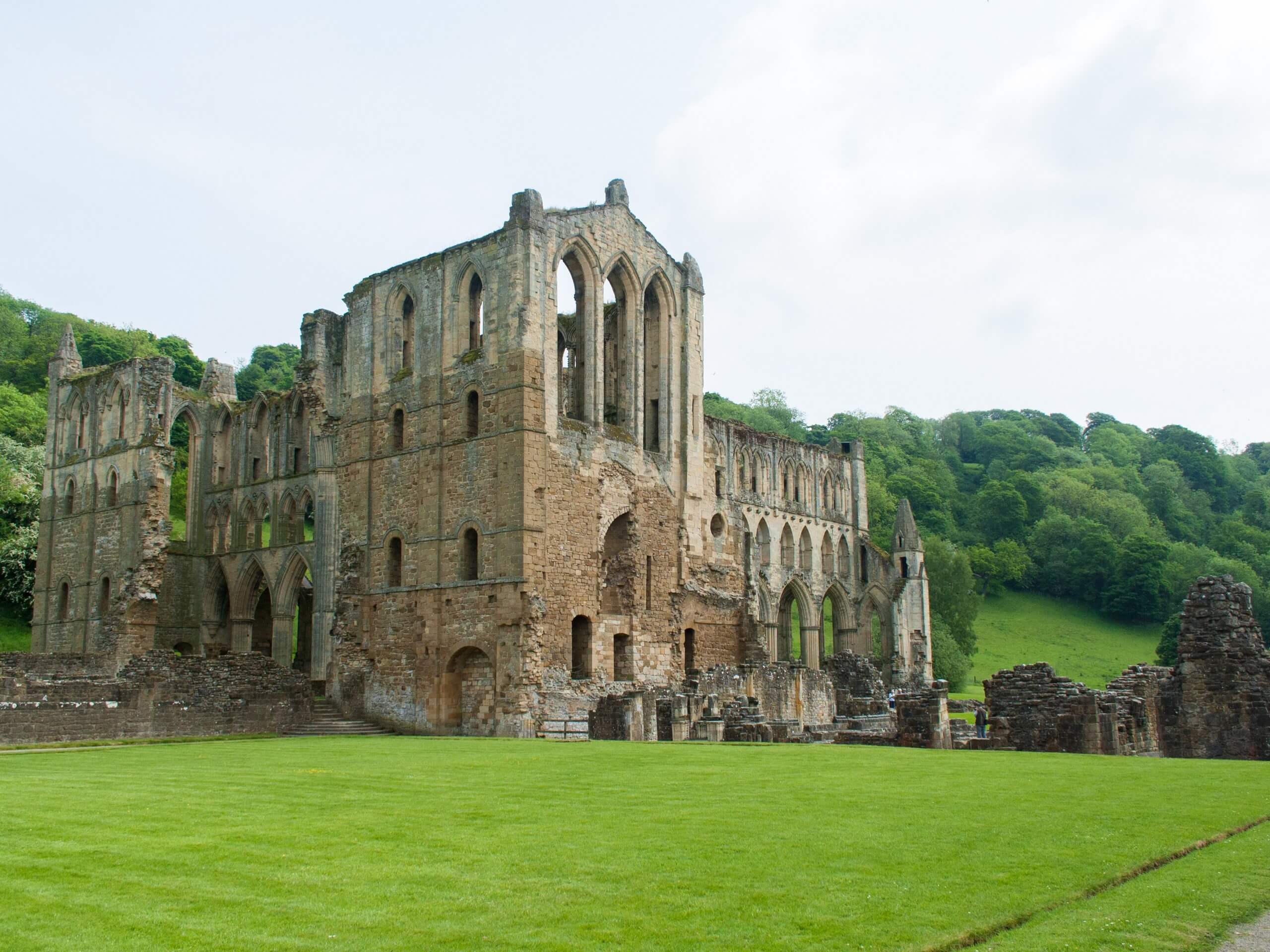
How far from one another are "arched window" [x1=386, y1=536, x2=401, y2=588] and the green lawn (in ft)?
67.1

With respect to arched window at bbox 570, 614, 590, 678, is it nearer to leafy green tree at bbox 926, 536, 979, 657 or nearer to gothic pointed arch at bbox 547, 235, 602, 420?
gothic pointed arch at bbox 547, 235, 602, 420

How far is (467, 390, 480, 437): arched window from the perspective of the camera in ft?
105

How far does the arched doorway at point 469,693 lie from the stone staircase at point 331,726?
6.45ft

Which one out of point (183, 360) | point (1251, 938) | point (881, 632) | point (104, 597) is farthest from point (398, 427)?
point (183, 360)

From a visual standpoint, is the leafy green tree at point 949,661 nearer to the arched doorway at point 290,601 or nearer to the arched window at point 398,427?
the arched doorway at point 290,601

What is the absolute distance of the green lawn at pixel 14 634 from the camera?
4634 cm

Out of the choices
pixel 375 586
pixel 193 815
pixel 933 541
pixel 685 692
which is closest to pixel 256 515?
pixel 375 586

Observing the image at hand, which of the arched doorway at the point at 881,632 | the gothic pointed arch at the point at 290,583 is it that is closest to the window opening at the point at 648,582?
the gothic pointed arch at the point at 290,583

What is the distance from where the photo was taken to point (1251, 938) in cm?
701

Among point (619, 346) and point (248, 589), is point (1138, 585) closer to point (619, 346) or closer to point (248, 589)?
point (619, 346)

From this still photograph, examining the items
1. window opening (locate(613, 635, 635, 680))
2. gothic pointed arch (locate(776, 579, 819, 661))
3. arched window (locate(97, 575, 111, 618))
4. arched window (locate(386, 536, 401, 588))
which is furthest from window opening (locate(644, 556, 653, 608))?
arched window (locate(97, 575, 111, 618))

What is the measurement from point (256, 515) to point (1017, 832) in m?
34.5

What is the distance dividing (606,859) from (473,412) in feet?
80.0

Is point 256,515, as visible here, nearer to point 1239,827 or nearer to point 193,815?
point 193,815
